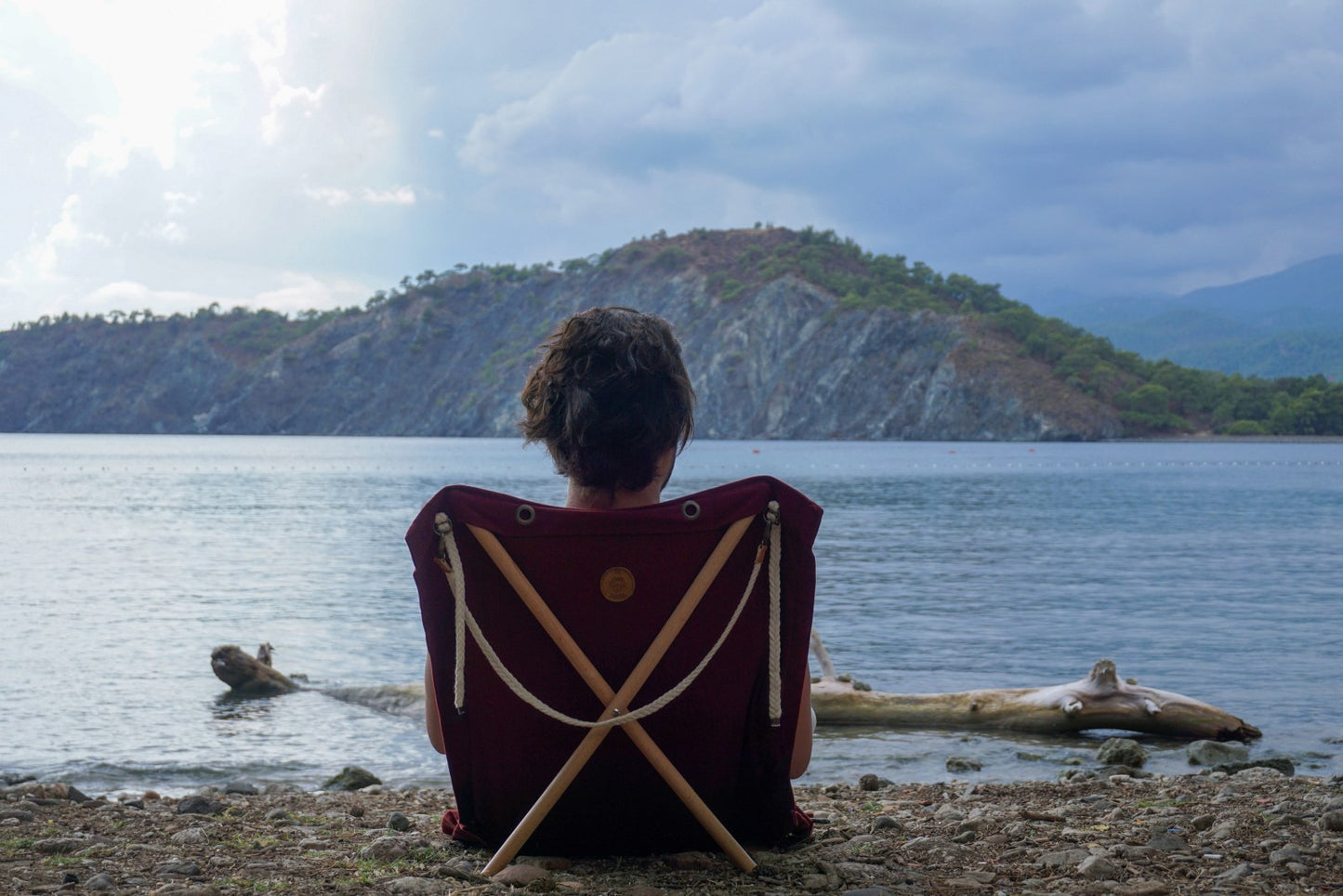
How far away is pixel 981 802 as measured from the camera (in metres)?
7.03

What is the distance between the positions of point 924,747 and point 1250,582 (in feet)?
56.8

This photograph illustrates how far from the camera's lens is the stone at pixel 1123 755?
969 centimetres

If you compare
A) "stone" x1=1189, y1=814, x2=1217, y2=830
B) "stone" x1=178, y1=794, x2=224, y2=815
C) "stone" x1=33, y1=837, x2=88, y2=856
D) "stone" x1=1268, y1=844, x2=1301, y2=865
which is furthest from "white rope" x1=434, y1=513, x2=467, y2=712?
"stone" x1=178, y1=794, x2=224, y2=815

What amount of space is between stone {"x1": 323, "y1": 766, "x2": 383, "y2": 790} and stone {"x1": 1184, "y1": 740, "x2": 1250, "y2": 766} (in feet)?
20.8

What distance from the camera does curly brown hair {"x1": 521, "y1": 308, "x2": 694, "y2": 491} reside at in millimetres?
3771

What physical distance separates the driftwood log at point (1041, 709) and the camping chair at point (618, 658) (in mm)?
6415

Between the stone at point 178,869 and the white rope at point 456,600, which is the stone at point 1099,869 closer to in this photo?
the white rope at point 456,600

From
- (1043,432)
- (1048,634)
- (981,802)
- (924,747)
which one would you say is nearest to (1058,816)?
(981,802)

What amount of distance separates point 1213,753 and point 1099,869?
6.27 m

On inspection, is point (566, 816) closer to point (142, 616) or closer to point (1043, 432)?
point (142, 616)

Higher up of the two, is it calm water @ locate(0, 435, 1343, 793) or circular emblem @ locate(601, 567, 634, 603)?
circular emblem @ locate(601, 567, 634, 603)

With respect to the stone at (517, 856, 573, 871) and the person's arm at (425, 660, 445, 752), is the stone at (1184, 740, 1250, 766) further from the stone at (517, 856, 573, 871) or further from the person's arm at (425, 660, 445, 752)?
the person's arm at (425, 660, 445, 752)

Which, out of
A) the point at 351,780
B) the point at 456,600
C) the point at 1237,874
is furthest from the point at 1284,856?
the point at 351,780

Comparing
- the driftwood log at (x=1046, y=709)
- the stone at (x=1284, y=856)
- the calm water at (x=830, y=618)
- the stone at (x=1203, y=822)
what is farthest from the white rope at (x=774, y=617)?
the driftwood log at (x=1046, y=709)
